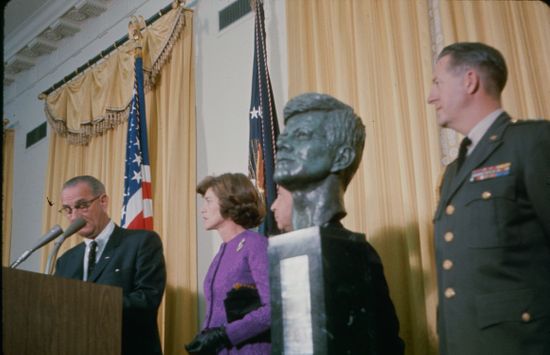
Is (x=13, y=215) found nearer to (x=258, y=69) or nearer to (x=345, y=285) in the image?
(x=258, y=69)

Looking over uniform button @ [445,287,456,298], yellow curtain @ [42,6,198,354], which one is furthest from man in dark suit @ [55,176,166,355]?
uniform button @ [445,287,456,298]

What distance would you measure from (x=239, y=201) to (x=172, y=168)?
1869 millimetres

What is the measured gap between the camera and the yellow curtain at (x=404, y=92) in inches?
118

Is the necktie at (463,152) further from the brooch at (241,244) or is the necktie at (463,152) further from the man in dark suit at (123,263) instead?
the man in dark suit at (123,263)

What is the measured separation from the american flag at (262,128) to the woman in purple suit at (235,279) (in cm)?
55

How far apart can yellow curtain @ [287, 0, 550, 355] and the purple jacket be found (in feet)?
2.38

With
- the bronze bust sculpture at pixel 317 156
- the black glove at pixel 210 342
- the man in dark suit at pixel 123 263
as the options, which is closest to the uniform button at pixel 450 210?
the bronze bust sculpture at pixel 317 156

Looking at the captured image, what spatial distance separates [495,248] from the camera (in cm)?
190

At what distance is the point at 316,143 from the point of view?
216cm

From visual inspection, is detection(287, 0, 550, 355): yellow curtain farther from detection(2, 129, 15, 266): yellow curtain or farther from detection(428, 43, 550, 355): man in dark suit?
detection(2, 129, 15, 266): yellow curtain

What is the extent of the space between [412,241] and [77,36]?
4789 mm

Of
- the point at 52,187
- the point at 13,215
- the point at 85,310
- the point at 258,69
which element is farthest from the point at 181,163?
the point at 13,215

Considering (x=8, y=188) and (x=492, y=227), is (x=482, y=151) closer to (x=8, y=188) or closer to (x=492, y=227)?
(x=492, y=227)

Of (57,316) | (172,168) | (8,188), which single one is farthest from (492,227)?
(8,188)
